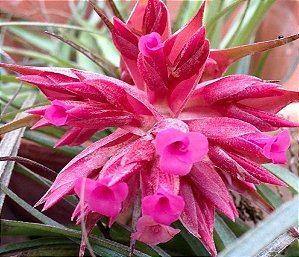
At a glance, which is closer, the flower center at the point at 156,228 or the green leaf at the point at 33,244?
the flower center at the point at 156,228

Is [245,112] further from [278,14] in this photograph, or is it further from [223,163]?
[278,14]

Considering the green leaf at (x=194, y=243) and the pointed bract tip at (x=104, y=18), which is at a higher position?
the pointed bract tip at (x=104, y=18)

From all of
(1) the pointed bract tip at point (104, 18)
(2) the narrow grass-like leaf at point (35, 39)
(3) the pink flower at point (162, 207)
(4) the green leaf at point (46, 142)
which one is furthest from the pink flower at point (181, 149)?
(2) the narrow grass-like leaf at point (35, 39)

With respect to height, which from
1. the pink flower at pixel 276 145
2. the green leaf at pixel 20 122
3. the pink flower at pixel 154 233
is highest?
the green leaf at pixel 20 122

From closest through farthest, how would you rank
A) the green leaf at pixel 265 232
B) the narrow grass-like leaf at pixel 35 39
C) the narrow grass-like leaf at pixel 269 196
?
the green leaf at pixel 265 232 → the narrow grass-like leaf at pixel 269 196 → the narrow grass-like leaf at pixel 35 39

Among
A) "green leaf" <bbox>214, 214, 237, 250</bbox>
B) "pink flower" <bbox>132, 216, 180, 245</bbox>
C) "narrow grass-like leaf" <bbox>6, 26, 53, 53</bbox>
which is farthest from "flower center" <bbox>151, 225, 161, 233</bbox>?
"narrow grass-like leaf" <bbox>6, 26, 53, 53</bbox>

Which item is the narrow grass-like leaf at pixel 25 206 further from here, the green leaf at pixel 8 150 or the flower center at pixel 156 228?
the flower center at pixel 156 228

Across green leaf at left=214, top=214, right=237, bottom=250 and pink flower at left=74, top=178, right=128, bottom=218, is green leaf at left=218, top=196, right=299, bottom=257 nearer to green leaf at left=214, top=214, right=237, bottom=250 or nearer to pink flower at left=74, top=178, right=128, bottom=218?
pink flower at left=74, top=178, right=128, bottom=218
